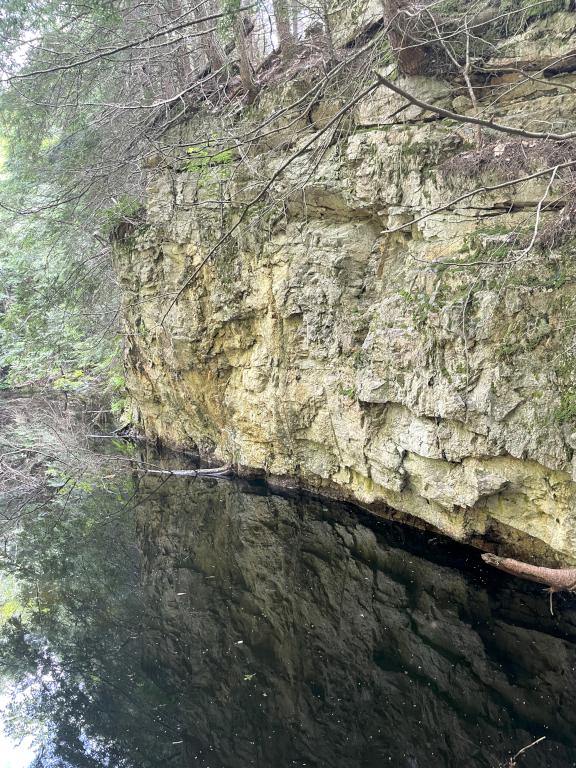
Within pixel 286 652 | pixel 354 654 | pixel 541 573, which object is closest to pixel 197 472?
pixel 286 652

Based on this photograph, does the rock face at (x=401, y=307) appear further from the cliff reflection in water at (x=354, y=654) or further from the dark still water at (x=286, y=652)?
the dark still water at (x=286, y=652)

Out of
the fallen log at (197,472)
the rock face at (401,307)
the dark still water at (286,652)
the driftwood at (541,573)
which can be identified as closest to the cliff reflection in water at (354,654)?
the dark still water at (286,652)

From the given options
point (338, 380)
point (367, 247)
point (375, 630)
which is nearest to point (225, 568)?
point (375, 630)

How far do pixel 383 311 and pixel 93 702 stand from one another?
5.34 metres

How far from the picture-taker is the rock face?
5492 millimetres

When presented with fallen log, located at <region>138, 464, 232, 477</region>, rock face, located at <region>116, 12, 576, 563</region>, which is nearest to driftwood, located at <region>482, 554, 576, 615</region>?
rock face, located at <region>116, 12, 576, 563</region>

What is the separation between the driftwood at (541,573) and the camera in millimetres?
5336

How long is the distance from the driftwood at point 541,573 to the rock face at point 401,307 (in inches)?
11.2

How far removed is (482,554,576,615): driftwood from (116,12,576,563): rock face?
0.94ft

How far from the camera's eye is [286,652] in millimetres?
5445

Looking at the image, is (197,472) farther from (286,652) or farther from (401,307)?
(401,307)

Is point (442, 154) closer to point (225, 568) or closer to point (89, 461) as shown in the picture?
point (225, 568)

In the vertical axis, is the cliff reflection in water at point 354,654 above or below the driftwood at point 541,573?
below

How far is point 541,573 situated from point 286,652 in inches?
106
